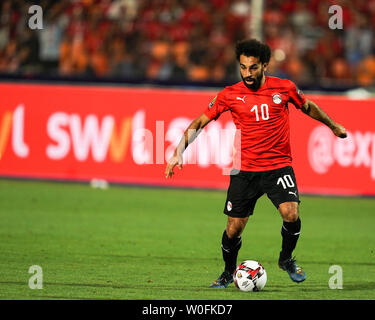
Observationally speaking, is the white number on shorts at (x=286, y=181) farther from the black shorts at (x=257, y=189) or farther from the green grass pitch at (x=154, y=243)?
the green grass pitch at (x=154, y=243)

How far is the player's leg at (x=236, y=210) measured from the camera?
28.7 ft

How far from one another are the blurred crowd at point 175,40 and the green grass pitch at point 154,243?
3.69 m

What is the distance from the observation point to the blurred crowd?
2041 centimetres

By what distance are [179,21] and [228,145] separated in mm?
5245

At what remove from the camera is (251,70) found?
28.3ft

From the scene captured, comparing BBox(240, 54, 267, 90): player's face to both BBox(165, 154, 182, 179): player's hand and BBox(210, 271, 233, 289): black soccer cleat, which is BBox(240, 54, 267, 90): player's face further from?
BBox(210, 271, 233, 289): black soccer cleat

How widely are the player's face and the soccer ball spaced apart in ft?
5.66

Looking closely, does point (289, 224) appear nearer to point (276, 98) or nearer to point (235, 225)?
point (235, 225)

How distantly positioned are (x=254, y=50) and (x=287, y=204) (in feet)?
4.92

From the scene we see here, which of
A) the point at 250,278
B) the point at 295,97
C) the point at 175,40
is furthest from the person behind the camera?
the point at 175,40

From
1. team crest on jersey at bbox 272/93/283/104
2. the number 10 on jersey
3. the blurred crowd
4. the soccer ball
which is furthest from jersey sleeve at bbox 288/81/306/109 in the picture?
the blurred crowd

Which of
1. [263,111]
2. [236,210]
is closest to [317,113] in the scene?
[263,111]

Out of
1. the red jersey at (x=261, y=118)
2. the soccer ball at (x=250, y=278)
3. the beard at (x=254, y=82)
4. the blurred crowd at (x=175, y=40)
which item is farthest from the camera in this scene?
the blurred crowd at (x=175, y=40)

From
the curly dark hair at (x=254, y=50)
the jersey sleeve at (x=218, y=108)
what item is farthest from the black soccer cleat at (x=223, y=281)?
the curly dark hair at (x=254, y=50)
